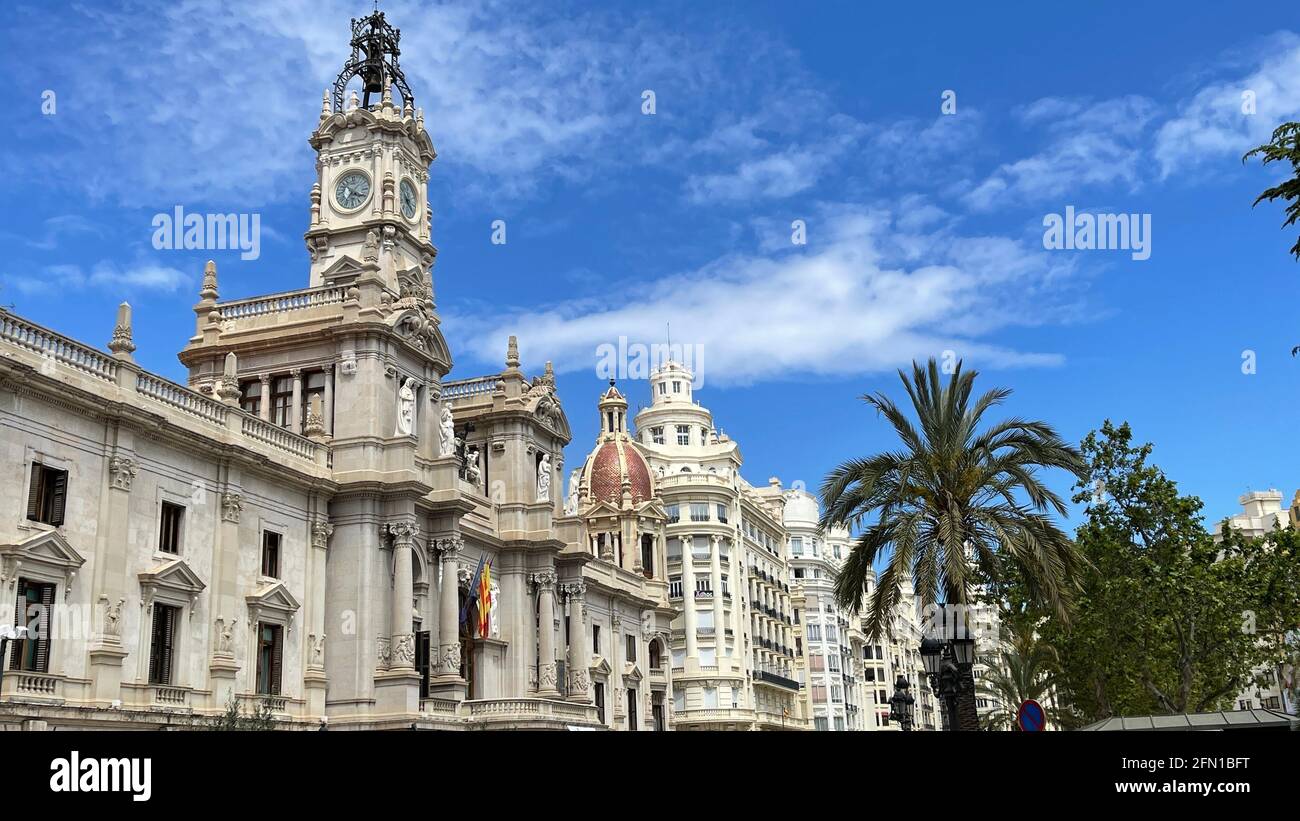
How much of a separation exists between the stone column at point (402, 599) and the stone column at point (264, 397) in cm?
676

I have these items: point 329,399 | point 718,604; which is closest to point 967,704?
point 329,399

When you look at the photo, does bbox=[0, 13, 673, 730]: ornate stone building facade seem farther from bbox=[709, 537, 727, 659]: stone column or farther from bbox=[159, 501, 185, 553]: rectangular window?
bbox=[709, 537, 727, 659]: stone column

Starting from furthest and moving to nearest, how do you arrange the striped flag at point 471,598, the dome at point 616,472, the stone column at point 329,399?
the dome at point 616,472 → the striped flag at point 471,598 → the stone column at point 329,399

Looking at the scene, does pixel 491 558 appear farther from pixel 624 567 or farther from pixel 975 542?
pixel 975 542

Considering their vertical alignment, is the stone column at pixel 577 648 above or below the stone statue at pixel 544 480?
below

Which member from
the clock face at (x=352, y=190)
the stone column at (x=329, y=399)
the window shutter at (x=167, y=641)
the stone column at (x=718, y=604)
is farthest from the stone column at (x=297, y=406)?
the stone column at (x=718, y=604)

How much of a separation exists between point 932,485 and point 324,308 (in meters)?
25.2

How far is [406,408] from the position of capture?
4347 cm

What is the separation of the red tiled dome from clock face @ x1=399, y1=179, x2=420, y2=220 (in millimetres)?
29730

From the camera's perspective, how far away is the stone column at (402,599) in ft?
132

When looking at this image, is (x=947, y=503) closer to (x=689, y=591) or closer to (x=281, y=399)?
(x=281, y=399)

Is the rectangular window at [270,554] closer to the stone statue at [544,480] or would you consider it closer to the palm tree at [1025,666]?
the stone statue at [544,480]

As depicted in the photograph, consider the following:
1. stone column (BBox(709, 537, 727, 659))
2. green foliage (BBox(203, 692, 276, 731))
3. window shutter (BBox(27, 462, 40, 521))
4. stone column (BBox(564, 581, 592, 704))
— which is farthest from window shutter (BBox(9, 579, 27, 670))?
stone column (BBox(709, 537, 727, 659))
